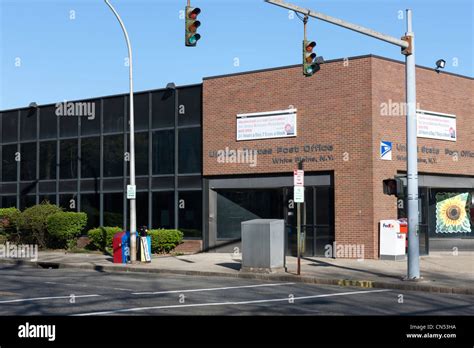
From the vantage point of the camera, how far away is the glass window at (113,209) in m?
31.6

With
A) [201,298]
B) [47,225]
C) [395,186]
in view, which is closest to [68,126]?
[47,225]

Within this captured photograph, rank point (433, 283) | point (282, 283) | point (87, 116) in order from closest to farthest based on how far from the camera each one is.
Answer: point (433, 283) → point (282, 283) → point (87, 116)

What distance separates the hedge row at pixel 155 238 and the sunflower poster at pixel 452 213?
1071 centimetres

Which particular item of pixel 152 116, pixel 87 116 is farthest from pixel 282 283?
pixel 87 116

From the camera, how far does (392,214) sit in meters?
25.0

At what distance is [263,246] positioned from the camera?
2059cm

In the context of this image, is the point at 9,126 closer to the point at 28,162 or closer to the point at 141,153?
the point at 28,162

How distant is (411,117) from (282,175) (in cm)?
941

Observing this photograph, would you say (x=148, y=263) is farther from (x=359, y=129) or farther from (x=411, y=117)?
(x=411, y=117)

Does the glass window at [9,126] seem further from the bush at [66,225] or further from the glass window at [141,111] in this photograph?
the glass window at [141,111]

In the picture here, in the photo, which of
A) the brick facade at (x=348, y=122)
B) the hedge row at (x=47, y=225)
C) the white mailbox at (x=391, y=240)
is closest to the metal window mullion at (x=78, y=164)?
the hedge row at (x=47, y=225)

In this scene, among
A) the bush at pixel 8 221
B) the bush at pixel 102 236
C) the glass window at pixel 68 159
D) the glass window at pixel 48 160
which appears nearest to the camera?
the bush at pixel 102 236

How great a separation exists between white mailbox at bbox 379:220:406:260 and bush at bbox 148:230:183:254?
29.2 feet
